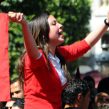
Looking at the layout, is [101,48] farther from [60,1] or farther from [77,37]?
[60,1]

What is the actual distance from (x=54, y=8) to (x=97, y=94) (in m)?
14.7

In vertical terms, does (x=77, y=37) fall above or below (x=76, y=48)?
below

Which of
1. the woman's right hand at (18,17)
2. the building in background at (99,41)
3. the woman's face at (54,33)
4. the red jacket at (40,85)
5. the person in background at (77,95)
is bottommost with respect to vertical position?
the building in background at (99,41)

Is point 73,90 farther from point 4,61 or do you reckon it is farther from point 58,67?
point 4,61

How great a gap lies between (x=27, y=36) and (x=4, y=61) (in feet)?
1.01

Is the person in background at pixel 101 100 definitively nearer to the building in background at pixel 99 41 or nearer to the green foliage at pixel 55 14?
the green foliage at pixel 55 14

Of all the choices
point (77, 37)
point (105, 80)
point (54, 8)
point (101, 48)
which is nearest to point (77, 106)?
point (105, 80)

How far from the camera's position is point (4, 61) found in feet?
15.2

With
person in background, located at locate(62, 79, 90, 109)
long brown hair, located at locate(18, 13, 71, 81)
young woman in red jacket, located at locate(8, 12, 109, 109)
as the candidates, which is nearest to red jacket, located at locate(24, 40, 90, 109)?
young woman in red jacket, located at locate(8, 12, 109, 109)

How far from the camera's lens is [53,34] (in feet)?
15.8

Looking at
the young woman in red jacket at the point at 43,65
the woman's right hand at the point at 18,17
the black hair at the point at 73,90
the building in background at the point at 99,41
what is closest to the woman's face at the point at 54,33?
the young woman in red jacket at the point at 43,65

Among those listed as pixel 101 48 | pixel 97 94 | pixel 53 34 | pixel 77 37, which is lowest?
pixel 101 48

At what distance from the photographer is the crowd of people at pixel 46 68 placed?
458 centimetres

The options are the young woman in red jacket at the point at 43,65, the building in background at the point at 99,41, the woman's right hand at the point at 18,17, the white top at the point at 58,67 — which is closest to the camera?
the woman's right hand at the point at 18,17
